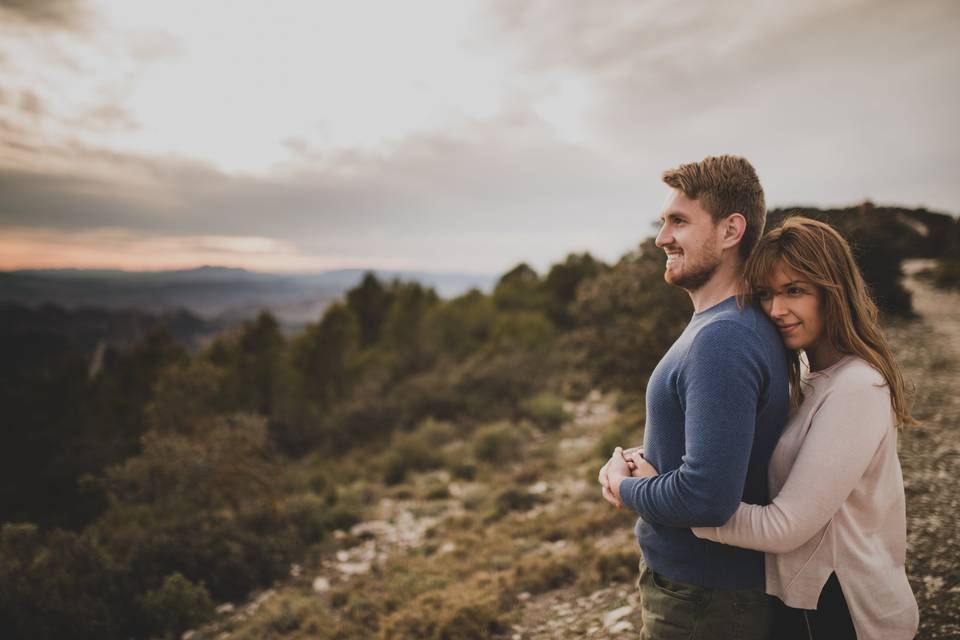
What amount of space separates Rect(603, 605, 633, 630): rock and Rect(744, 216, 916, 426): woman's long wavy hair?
124 inches

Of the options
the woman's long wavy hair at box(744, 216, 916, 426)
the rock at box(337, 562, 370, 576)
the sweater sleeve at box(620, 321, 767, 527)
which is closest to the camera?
the sweater sleeve at box(620, 321, 767, 527)

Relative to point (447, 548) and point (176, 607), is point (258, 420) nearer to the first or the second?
point (176, 607)

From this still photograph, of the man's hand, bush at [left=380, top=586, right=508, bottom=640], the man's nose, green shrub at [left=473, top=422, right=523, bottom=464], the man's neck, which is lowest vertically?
green shrub at [left=473, top=422, right=523, bottom=464]

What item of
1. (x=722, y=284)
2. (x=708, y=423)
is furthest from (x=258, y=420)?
(x=708, y=423)

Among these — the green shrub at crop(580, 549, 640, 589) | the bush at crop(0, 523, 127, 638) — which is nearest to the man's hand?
the green shrub at crop(580, 549, 640, 589)

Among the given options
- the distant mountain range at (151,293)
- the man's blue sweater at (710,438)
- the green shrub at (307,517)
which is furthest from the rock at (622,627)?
the distant mountain range at (151,293)

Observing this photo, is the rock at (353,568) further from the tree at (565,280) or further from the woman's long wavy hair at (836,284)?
the tree at (565,280)

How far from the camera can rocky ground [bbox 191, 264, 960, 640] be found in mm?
3961

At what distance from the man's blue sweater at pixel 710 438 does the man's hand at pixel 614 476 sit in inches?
2.5

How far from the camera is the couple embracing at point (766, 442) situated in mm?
1593

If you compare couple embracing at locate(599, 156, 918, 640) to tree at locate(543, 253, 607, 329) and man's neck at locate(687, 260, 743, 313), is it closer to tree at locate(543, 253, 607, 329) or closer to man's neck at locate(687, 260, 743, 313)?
man's neck at locate(687, 260, 743, 313)

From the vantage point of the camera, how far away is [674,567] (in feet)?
6.08

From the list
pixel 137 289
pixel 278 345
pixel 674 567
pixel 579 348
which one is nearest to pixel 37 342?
pixel 278 345

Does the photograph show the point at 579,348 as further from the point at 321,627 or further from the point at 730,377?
the point at 730,377
